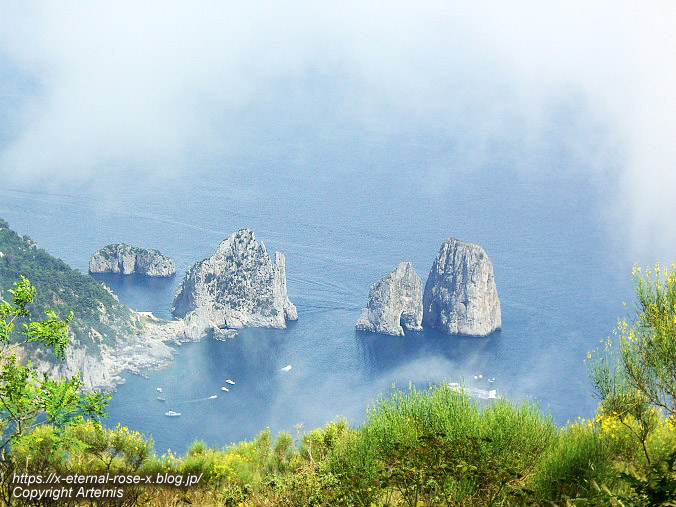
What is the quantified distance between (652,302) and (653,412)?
1888 millimetres

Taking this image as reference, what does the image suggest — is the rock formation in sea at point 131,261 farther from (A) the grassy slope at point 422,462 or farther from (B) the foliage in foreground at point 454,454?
(B) the foliage in foreground at point 454,454

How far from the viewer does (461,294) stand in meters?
104

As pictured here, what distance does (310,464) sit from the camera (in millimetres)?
14609

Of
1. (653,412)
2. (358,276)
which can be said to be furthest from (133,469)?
(358,276)

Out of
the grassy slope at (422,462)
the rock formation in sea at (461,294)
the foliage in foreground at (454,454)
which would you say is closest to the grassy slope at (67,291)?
the rock formation in sea at (461,294)

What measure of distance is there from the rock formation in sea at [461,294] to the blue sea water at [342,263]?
2.41 m

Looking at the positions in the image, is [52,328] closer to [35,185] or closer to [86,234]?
[86,234]

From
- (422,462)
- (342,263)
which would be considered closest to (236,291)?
(342,263)

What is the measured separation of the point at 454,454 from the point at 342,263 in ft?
367

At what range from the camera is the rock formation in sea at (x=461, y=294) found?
10275 cm

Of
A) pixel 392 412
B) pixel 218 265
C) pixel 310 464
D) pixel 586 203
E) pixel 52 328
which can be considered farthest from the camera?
pixel 586 203

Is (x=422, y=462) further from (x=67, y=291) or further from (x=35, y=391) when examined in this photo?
(x=67, y=291)

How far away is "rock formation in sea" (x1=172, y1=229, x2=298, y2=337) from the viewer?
99.4 m

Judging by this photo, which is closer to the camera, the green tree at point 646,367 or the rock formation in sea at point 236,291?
the green tree at point 646,367
